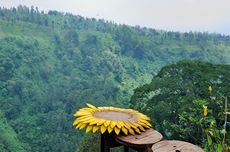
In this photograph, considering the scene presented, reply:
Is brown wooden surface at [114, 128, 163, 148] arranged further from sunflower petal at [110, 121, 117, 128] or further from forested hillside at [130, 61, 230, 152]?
forested hillside at [130, 61, 230, 152]

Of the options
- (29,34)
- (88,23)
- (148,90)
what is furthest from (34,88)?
(88,23)

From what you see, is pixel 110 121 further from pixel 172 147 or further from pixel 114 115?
pixel 172 147

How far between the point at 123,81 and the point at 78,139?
2429 centimetres

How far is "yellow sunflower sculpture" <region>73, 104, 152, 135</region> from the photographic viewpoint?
128 inches

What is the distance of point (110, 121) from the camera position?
331 centimetres

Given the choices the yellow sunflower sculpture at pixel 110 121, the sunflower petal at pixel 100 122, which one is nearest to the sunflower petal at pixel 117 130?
the yellow sunflower sculpture at pixel 110 121

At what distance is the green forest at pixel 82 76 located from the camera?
14992mm

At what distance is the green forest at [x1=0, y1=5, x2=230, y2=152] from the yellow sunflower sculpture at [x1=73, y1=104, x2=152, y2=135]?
26.0 feet

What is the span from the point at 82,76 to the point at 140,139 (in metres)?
55.6

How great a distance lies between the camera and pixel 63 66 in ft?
199

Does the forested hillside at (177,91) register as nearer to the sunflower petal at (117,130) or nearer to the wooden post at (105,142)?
the wooden post at (105,142)

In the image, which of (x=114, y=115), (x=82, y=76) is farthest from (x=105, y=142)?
(x=82, y=76)

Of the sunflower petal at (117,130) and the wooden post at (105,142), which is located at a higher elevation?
the sunflower petal at (117,130)

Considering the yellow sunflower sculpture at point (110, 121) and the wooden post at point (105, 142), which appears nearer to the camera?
the yellow sunflower sculpture at point (110, 121)
